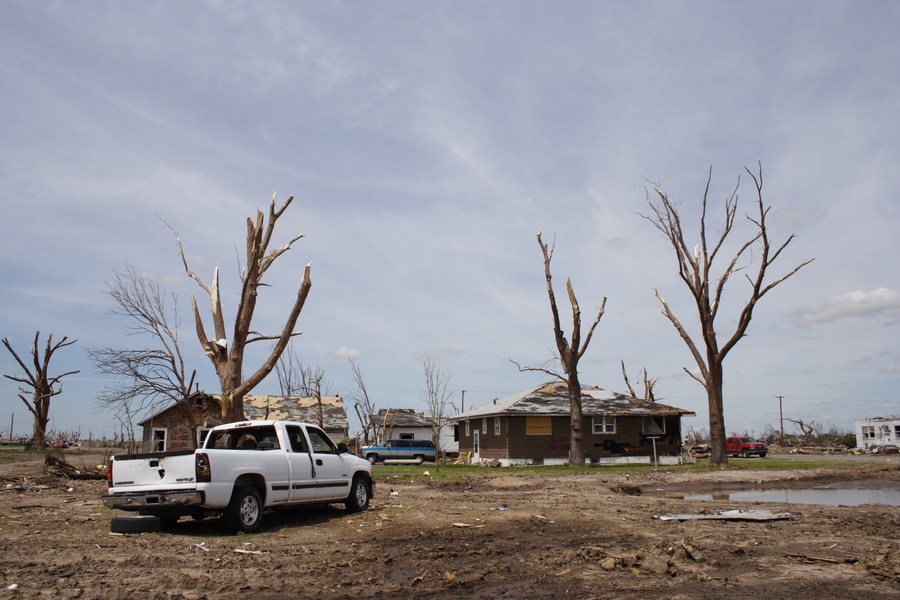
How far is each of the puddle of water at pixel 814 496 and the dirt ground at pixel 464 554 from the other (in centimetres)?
253

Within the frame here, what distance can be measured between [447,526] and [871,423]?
6134 cm

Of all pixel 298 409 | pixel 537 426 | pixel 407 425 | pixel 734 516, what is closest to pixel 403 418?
pixel 407 425

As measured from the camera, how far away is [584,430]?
39219 mm

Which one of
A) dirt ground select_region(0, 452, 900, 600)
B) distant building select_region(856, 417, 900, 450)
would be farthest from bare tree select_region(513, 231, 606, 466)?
distant building select_region(856, 417, 900, 450)

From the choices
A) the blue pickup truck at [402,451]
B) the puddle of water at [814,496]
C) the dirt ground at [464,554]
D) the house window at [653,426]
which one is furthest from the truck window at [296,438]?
the house window at [653,426]

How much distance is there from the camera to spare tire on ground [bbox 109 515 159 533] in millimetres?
10664

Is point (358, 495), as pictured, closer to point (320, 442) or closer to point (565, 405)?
point (320, 442)

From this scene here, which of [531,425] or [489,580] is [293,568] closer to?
[489,580]

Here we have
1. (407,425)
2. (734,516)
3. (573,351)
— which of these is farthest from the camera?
(407,425)

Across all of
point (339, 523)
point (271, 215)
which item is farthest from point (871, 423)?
point (339, 523)

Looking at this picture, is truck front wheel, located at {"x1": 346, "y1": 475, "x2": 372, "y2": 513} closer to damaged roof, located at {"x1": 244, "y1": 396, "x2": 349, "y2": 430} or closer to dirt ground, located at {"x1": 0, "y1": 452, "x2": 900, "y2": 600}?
dirt ground, located at {"x1": 0, "y1": 452, "x2": 900, "y2": 600}

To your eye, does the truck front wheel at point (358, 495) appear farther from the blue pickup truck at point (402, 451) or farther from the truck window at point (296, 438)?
the blue pickup truck at point (402, 451)

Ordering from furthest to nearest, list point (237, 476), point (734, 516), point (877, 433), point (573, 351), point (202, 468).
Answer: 1. point (877, 433)
2. point (573, 351)
3. point (734, 516)
4. point (237, 476)
5. point (202, 468)

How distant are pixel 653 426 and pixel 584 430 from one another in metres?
4.42
